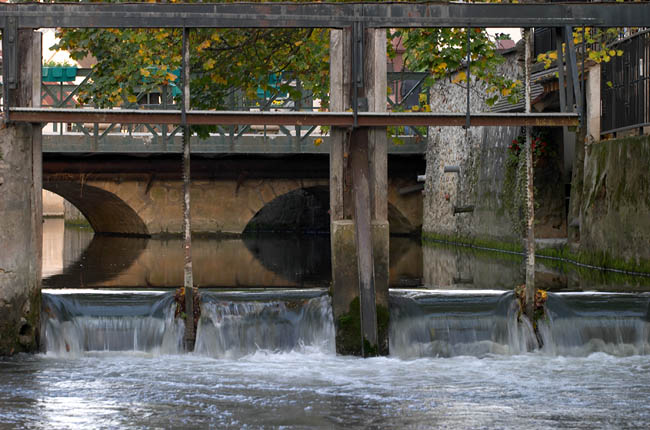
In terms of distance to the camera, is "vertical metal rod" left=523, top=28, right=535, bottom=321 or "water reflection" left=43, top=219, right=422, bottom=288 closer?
"vertical metal rod" left=523, top=28, right=535, bottom=321

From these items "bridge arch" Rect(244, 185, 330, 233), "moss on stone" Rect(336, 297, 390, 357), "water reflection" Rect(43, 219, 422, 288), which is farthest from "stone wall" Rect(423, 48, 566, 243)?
"moss on stone" Rect(336, 297, 390, 357)

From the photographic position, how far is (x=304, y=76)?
14906mm

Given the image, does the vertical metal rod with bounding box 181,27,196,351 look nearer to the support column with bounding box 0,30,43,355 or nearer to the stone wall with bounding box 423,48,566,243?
the support column with bounding box 0,30,43,355

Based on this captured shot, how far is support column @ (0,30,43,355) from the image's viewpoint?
941 centimetres

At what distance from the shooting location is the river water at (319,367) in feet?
24.3

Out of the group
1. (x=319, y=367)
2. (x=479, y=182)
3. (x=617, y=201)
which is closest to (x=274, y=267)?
(x=479, y=182)

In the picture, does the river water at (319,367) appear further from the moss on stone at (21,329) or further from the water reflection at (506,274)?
the water reflection at (506,274)

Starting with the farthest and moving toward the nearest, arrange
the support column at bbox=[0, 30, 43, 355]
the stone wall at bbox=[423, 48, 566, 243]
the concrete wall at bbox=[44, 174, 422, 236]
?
the concrete wall at bbox=[44, 174, 422, 236] → the stone wall at bbox=[423, 48, 566, 243] → the support column at bbox=[0, 30, 43, 355]

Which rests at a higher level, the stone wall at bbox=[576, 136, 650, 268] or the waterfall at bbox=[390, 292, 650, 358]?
the stone wall at bbox=[576, 136, 650, 268]

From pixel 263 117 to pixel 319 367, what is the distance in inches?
90.7

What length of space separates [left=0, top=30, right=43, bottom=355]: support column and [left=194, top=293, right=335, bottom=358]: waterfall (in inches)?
62.9

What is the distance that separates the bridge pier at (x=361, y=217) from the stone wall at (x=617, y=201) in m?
5.72

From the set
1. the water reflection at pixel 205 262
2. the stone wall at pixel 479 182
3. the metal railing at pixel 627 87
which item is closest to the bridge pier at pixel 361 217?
the metal railing at pixel 627 87

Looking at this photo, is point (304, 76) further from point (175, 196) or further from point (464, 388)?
point (175, 196)
